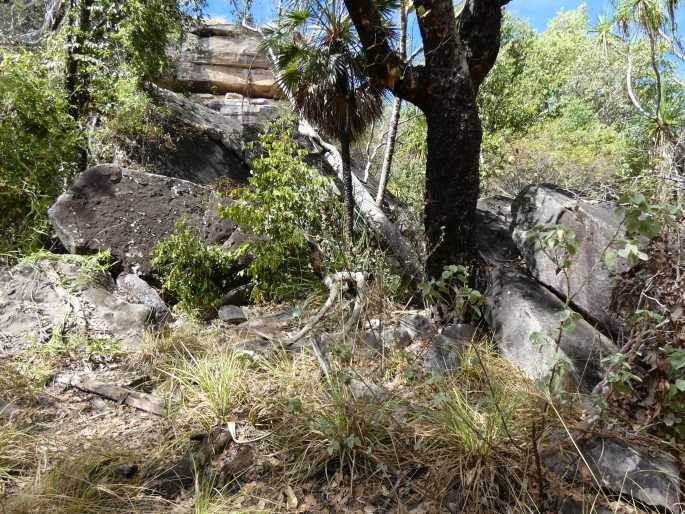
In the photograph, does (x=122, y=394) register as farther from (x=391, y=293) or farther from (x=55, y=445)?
(x=391, y=293)

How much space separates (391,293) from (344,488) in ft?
9.51

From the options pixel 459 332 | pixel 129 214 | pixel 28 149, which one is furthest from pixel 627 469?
pixel 28 149

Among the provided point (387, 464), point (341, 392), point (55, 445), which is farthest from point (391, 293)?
point (55, 445)

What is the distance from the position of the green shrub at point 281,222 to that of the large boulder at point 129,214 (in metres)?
0.46

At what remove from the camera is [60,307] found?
4270 millimetres

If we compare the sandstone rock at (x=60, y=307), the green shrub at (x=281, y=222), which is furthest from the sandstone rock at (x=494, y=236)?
the sandstone rock at (x=60, y=307)

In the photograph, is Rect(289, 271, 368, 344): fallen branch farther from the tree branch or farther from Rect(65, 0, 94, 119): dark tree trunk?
Rect(65, 0, 94, 119): dark tree trunk

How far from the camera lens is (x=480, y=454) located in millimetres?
2584

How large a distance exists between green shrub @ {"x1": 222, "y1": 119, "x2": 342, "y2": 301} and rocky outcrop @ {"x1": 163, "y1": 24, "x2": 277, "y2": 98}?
395 inches

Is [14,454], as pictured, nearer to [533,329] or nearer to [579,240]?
[533,329]

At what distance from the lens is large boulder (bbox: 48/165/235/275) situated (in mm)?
5164

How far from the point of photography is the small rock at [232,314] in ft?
16.4

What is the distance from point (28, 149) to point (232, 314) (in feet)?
10.5

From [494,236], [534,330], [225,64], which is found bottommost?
[534,330]
